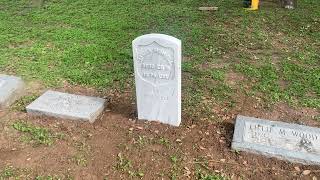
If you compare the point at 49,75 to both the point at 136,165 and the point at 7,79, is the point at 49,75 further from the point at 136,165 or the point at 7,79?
the point at 136,165

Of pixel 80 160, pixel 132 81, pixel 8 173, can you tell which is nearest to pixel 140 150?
pixel 80 160

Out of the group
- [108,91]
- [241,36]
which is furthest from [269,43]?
[108,91]

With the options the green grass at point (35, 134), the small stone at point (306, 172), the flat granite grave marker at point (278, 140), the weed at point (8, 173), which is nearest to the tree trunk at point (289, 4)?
the flat granite grave marker at point (278, 140)

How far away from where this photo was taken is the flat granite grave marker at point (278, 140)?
383cm

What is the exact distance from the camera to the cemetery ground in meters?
3.89

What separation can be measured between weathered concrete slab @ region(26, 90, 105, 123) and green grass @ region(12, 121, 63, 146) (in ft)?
0.76

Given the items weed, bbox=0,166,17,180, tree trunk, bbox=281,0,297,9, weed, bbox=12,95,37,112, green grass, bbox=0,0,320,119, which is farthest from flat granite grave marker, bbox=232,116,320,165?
tree trunk, bbox=281,0,297,9

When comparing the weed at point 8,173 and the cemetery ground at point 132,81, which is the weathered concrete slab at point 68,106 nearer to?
the cemetery ground at point 132,81

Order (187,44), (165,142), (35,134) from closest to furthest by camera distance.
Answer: (165,142)
(35,134)
(187,44)

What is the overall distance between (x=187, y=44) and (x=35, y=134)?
3111 millimetres

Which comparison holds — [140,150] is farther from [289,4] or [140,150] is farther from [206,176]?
[289,4]

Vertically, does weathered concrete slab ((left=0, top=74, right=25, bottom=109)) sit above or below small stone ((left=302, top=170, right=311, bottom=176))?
above

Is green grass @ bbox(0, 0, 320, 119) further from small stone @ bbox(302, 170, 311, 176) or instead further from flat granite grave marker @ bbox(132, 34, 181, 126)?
small stone @ bbox(302, 170, 311, 176)

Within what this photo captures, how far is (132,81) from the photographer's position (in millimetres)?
5418
